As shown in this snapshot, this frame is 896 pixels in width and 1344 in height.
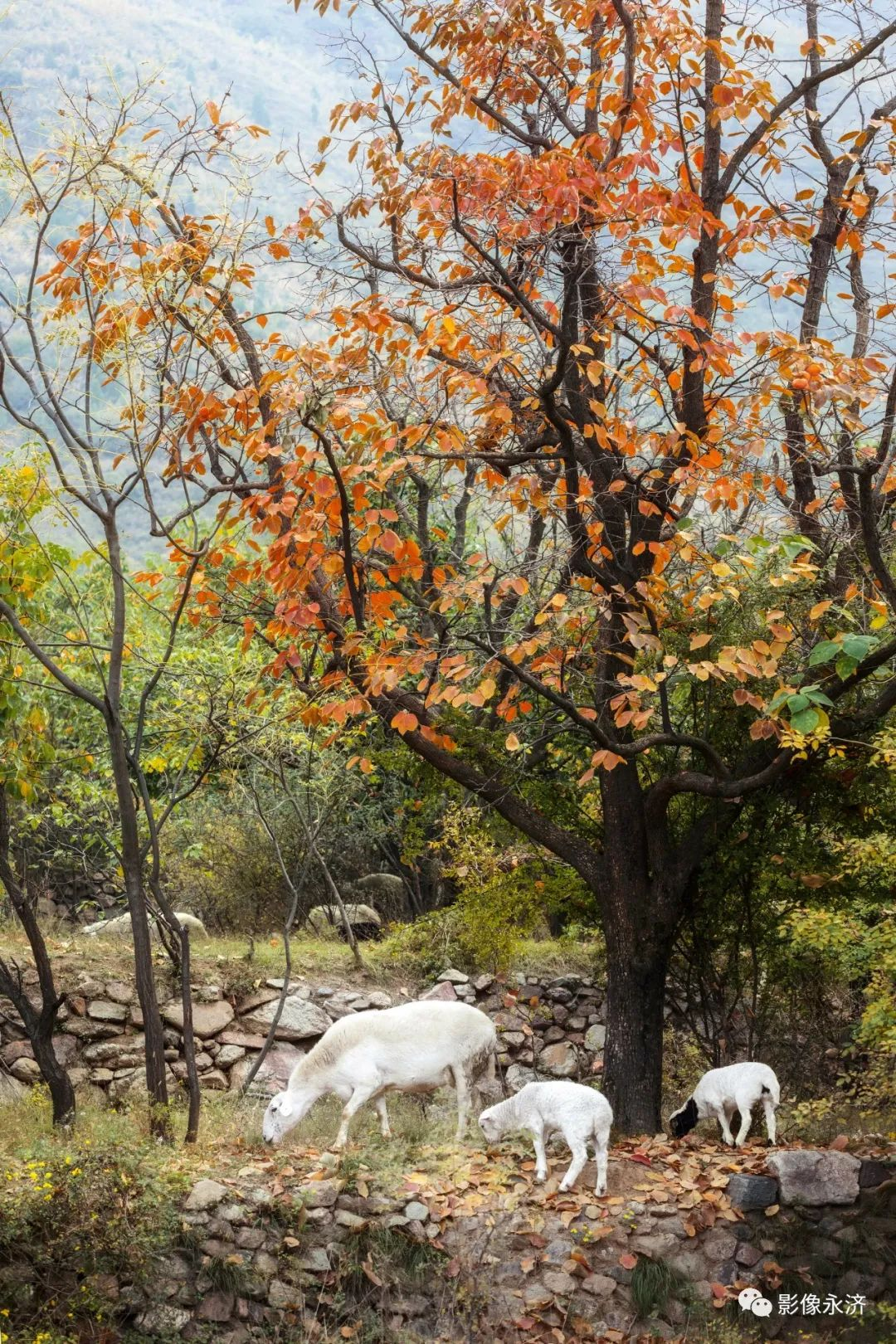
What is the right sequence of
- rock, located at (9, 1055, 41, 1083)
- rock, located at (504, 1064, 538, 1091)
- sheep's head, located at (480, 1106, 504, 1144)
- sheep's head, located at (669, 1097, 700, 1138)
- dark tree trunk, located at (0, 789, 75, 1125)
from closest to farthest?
sheep's head, located at (480, 1106, 504, 1144) → dark tree trunk, located at (0, 789, 75, 1125) → sheep's head, located at (669, 1097, 700, 1138) → rock, located at (9, 1055, 41, 1083) → rock, located at (504, 1064, 538, 1091)

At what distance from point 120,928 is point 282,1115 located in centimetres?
600

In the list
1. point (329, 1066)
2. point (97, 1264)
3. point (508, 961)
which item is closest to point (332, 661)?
Answer: point (329, 1066)

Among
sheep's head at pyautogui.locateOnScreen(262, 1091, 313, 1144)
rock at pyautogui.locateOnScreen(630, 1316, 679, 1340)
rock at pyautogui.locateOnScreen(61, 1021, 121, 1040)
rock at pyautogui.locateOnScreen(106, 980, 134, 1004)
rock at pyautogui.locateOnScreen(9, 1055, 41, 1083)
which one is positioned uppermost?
rock at pyautogui.locateOnScreen(106, 980, 134, 1004)

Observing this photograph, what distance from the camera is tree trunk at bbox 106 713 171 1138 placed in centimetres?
720

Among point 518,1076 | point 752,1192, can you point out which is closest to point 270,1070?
point 518,1076

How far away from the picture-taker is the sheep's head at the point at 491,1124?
7715mm

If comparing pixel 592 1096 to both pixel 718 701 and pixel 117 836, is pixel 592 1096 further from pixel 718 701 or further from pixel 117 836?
pixel 117 836

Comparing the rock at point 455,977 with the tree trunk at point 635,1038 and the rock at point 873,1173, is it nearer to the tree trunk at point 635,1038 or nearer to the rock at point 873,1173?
the tree trunk at point 635,1038

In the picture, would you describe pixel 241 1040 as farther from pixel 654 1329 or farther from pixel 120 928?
pixel 654 1329

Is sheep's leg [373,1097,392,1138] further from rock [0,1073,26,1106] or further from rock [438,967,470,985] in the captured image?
rock [438,967,470,985]

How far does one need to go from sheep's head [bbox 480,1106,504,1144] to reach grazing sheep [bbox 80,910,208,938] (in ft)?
17.9

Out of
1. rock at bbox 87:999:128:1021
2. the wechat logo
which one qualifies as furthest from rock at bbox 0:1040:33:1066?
the wechat logo

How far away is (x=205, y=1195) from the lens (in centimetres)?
704

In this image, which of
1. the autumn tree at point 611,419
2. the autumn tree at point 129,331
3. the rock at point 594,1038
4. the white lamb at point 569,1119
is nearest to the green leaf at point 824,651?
the autumn tree at point 611,419
